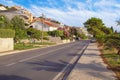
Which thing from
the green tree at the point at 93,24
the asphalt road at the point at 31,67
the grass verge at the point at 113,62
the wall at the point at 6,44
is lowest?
the grass verge at the point at 113,62

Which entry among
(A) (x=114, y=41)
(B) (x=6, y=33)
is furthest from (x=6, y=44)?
(A) (x=114, y=41)

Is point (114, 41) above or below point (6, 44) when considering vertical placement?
above

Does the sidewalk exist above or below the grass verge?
above

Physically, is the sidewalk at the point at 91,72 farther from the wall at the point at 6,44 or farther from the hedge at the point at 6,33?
the wall at the point at 6,44

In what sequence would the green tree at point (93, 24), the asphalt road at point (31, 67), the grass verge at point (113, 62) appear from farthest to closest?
the green tree at point (93, 24)
the grass verge at point (113, 62)
the asphalt road at point (31, 67)

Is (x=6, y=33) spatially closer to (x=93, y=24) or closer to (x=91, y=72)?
(x=91, y=72)

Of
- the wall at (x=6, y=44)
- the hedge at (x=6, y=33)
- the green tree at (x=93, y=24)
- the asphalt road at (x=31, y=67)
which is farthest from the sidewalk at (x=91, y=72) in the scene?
the green tree at (x=93, y=24)

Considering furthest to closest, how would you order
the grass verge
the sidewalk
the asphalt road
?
the grass verge < the asphalt road < the sidewalk

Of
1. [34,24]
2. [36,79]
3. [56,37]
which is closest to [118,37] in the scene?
[36,79]

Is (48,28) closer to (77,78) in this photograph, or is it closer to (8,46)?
(8,46)

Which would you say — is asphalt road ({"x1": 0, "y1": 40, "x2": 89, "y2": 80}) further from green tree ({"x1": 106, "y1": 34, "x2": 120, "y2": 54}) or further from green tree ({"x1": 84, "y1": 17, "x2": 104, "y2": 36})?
green tree ({"x1": 84, "y1": 17, "x2": 104, "y2": 36})

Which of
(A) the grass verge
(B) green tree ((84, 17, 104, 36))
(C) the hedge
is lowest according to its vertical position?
(A) the grass verge

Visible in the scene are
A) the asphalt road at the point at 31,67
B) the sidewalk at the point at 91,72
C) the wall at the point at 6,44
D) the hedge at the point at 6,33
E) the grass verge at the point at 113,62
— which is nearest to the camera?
the sidewalk at the point at 91,72

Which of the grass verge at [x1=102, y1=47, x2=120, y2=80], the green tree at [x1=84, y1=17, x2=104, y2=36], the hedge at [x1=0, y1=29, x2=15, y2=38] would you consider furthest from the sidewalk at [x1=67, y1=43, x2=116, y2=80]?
the green tree at [x1=84, y1=17, x2=104, y2=36]
